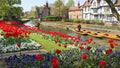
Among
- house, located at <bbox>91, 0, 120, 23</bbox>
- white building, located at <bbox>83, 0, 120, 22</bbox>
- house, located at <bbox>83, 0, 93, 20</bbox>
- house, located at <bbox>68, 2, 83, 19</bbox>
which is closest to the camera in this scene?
house, located at <bbox>91, 0, 120, 23</bbox>

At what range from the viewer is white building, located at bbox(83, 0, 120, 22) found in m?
71.4

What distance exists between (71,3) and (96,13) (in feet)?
221

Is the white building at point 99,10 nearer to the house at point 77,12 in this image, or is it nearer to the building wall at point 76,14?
the house at point 77,12

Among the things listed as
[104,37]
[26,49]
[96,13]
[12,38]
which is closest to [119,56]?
[26,49]

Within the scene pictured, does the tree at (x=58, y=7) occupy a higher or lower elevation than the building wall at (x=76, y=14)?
higher

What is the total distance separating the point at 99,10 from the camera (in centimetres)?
8056

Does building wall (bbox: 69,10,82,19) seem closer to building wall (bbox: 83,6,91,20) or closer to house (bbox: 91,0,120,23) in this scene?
building wall (bbox: 83,6,91,20)

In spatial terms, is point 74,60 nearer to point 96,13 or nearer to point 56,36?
point 56,36

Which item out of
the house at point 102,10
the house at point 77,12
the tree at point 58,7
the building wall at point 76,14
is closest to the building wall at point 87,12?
the house at point 102,10

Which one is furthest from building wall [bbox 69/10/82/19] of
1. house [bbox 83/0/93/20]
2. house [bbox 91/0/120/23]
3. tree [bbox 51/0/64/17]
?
house [bbox 91/0/120/23]

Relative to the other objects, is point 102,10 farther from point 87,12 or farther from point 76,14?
point 76,14

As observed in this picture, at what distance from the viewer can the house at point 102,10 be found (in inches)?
2804

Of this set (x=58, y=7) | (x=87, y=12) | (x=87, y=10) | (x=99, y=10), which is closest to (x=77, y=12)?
(x=58, y=7)

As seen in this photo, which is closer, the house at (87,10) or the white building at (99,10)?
the white building at (99,10)
